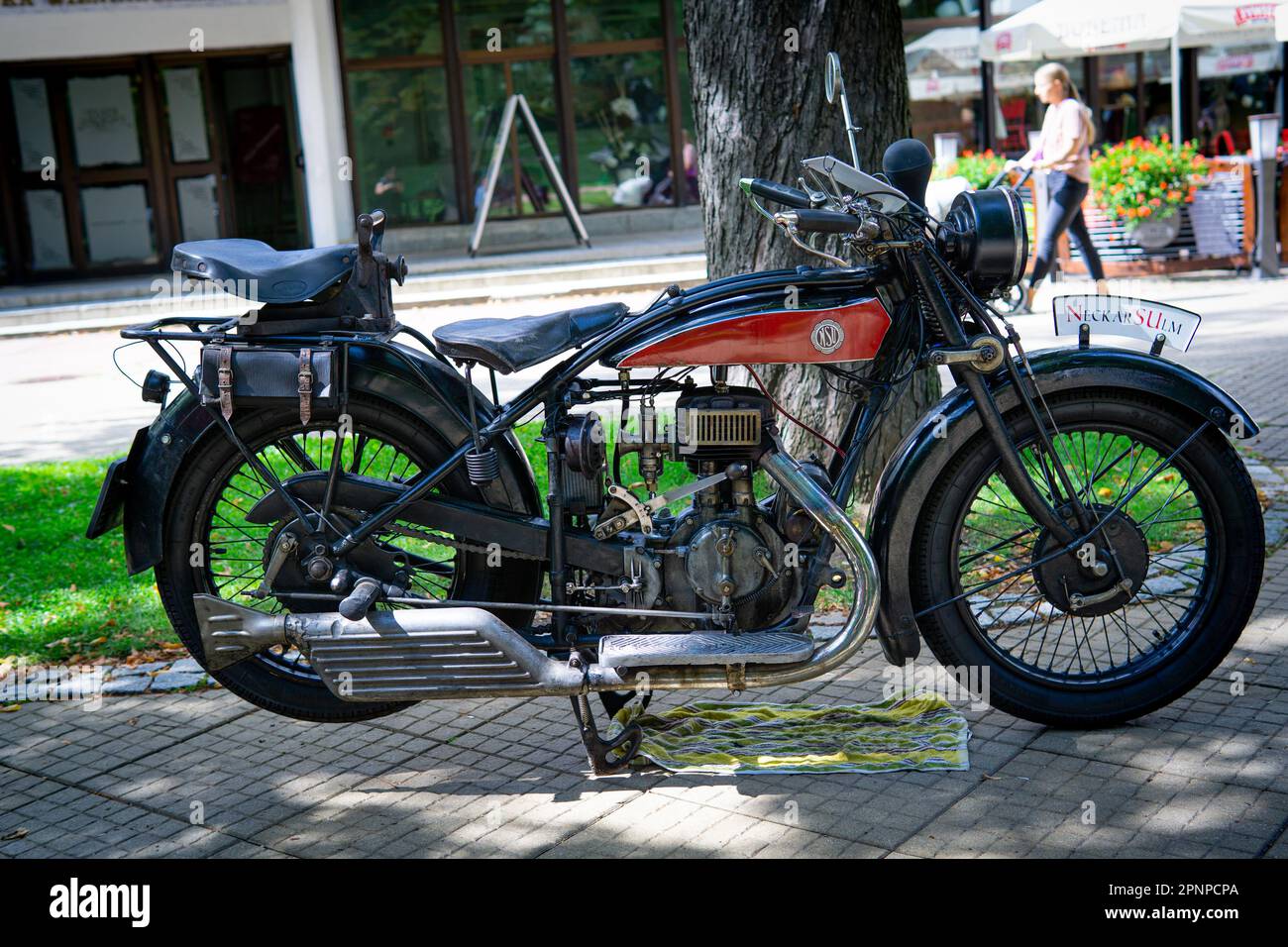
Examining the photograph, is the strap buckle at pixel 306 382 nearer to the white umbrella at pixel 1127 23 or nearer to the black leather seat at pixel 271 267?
the black leather seat at pixel 271 267

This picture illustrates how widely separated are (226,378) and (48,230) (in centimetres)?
1742

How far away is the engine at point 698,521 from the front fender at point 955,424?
246mm

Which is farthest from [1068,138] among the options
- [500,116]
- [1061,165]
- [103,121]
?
[103,121]

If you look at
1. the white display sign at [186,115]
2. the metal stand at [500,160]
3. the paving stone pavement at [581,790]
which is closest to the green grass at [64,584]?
the paving stone pavement at [581,790]

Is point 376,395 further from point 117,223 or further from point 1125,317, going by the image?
point 117,223

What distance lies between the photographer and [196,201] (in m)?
19.7

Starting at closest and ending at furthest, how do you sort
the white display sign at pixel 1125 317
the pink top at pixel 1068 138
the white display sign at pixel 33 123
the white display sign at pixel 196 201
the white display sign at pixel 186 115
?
the white display sign at pixel 1125 317 < the pink top at pixel 1068 138 < the white display sign at pixel 33 123 < the white display sign at pixel 186 115 < the white display sign at pixel 196 201

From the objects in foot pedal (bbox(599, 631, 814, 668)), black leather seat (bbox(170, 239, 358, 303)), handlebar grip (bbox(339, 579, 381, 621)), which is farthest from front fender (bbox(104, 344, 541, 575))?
foot pedal (bbox(599, 631, 814, 668))

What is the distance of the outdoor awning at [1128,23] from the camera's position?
13.1m

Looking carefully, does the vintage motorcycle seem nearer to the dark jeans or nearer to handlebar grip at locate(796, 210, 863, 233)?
handlebar grip at locate(796, 210, 863, 233)

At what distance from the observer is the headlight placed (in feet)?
12.4

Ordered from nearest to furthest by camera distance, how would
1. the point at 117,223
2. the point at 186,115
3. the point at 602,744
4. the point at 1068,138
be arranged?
the point at 602,744, the point at 1068,138, the point at 186,115, the point at 117,223

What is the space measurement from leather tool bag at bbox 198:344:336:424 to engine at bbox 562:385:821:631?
689mm
